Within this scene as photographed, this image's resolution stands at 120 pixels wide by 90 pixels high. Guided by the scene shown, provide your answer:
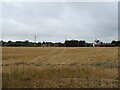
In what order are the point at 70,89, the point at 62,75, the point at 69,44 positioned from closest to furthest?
the point at 70,89 → the point at 62,75 → the point at 69,44

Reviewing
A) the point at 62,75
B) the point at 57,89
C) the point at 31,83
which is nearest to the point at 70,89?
the point at 57,89

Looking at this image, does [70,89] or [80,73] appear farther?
[80,73]

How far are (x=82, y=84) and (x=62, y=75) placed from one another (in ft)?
8.96

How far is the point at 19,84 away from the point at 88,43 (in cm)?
15356

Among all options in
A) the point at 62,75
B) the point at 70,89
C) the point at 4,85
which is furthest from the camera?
the point at 62,75

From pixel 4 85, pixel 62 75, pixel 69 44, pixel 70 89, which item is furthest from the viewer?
pixel 69 44

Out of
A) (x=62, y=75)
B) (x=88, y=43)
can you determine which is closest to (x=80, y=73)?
(x=62, y=75)

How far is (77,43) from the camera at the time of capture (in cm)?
15475

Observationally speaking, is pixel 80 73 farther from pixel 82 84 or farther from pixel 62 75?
pixel 82 84

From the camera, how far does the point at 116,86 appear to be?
420 inches

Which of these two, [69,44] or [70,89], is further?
[69,44]

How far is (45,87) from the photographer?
10.2 meters

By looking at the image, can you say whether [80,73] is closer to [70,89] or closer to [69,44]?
[70,89]

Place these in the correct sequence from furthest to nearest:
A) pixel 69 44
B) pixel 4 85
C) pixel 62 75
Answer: pixel 69 44 → pixel 62 75 → pixel 4 85
